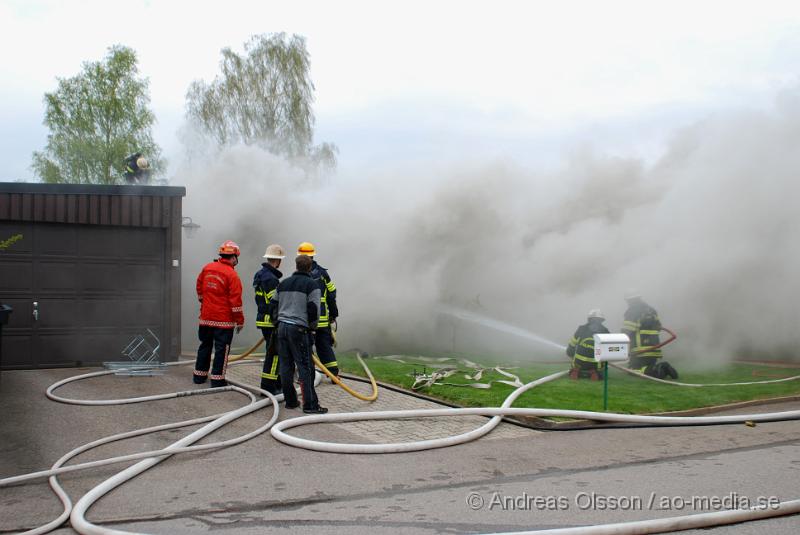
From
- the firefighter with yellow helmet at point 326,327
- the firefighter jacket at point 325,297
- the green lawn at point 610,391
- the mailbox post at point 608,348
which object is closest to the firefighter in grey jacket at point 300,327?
the firefighter jacket at point 325,297

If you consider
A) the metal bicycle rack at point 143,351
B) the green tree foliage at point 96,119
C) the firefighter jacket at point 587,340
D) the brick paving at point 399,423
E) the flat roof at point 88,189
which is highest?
the green tree foliage at point 96,119

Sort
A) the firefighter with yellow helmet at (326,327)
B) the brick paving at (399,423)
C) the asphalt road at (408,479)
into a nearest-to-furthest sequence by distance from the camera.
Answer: the asphalt road at (408,479) < the brick paving at (399,423) < the firefighter with yellow helmet at (326,327)

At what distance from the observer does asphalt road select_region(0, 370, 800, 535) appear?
15.6 ft

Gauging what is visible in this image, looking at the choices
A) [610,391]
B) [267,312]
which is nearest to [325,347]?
[267,312]

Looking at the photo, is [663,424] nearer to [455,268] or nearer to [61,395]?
[61,395]

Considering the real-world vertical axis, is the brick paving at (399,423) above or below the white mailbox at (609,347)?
below

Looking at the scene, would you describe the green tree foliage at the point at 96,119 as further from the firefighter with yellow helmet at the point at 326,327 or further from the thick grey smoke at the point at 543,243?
the firefighter with yellow helmet at the point at 326,327

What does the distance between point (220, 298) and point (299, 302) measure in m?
1.84

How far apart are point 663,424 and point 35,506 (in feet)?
20.7

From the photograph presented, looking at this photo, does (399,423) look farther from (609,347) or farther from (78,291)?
(78,291)

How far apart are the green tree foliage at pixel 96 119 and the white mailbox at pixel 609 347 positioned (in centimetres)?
2645

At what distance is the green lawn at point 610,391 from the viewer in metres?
8.86

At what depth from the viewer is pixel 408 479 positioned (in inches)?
229

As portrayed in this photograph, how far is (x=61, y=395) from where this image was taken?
900cm
